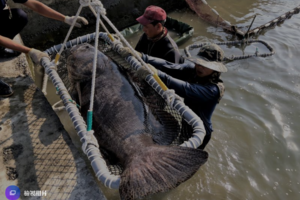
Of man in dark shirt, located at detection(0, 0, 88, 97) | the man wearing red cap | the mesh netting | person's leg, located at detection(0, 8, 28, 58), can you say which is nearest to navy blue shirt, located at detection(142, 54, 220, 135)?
the mesh netting

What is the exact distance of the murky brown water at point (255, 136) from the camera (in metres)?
3.51

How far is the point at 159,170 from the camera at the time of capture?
1.87 meters

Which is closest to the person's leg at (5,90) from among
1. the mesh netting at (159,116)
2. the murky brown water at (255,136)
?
the mesh netting at (159,116)

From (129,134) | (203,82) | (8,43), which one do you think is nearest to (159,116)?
(129,134)

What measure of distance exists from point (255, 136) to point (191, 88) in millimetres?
2348

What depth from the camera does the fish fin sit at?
1.72 meters

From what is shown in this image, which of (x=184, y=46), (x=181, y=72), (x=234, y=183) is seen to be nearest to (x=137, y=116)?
(x=181, y=72)

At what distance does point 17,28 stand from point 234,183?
4.74 metres

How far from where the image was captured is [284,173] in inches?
146

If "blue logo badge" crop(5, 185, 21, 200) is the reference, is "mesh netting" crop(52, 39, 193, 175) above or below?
above

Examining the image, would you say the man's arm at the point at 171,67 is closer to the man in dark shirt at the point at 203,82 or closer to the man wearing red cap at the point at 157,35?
the man in dark shirt at the point at 203,82

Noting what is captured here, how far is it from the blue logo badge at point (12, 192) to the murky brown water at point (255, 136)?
1243 mm

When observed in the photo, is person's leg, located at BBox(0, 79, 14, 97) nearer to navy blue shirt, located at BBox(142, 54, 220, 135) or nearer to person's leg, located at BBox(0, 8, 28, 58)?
person's leg, located at BBox(0, 8, 28, 58)

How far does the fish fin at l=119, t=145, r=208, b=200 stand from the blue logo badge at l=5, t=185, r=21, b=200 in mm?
1257
